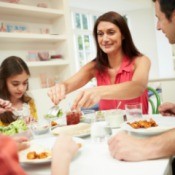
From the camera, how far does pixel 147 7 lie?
7633 mm

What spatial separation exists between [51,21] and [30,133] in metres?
3.09

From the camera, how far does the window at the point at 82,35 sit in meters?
6.74

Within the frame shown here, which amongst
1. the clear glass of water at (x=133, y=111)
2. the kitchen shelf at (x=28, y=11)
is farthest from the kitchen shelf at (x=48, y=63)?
the clear glass of water at (x=133, y=111)

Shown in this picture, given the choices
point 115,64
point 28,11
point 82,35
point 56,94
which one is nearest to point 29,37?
point 28,11

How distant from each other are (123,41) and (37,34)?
1863mm

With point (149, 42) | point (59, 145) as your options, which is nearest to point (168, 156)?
point (59, 145)

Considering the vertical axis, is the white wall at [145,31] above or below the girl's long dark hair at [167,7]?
above

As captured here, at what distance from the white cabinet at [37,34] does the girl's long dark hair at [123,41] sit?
1.61 meters

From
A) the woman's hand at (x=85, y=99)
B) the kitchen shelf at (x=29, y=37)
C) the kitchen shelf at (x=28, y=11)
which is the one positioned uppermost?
the kitchen shelf at (x=28, y=11)

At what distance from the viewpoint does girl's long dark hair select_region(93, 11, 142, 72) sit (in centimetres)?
194

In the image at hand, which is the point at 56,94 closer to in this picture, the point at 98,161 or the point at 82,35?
the point at 98,161

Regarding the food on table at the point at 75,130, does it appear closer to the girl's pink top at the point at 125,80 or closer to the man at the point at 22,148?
the man at the point at 22,148

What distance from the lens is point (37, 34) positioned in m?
3.59

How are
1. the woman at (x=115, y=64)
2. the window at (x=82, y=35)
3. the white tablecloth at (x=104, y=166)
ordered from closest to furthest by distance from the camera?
the white tablecloth at (x=104, y=166)
the woman at (x=115, y=64)
the window at (x=82, y=35)
